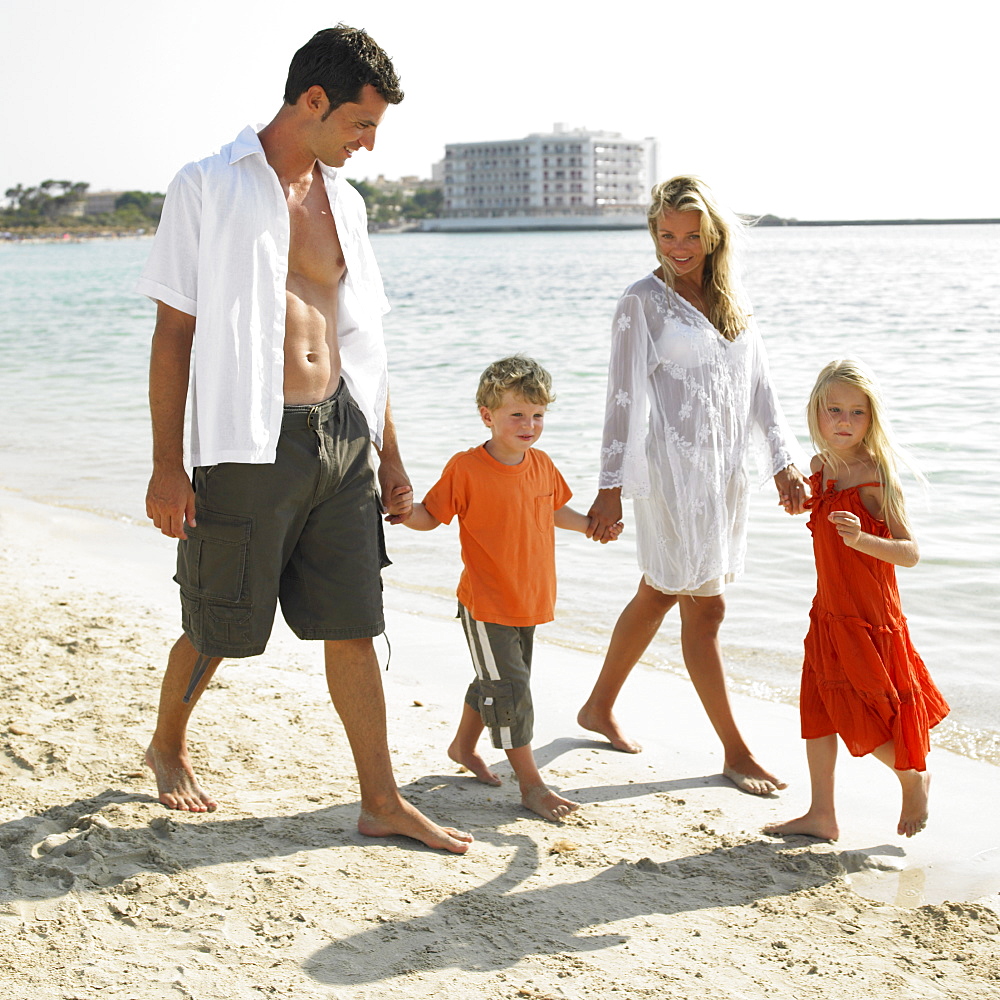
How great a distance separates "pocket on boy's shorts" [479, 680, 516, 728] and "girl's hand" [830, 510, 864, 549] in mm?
1080

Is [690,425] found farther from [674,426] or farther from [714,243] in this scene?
[714,243]

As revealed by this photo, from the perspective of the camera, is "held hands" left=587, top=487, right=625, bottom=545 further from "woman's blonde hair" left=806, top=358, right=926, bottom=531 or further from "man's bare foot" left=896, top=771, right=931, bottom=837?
"man's bare foot" left=896, top=771, right=931, bottom=837

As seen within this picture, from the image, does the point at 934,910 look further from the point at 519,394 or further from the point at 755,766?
the point at 519,394

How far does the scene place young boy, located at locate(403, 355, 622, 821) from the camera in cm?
345

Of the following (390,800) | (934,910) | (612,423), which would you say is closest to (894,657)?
(934,910)

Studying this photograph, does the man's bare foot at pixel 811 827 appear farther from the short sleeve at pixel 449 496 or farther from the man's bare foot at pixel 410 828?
the short sleeve at pixel 449 496

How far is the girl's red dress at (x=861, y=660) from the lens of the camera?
316cm

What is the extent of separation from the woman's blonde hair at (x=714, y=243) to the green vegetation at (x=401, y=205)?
13186 centimetres

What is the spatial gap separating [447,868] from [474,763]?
697mm

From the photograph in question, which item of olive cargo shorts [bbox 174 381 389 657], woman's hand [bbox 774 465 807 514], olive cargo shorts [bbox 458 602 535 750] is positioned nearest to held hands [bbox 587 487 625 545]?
olive cargo shorts [bbox 458 602 535 750]

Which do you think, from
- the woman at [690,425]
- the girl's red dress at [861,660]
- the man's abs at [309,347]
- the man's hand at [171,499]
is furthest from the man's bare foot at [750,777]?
the man's hand at [171,499]

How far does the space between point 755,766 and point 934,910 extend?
960mm

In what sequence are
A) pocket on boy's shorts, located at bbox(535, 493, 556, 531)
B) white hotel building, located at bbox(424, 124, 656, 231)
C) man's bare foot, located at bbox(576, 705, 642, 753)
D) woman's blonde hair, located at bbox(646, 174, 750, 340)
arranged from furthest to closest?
white hotel building, located at bbox(424, 124, 656, 231) < man's bare foot, located at bbox(576, 705, 642, 753) < woman's blonde hair, located at bbox(646, 174, 750, 340) < pocket on boy's shorts, located at bbox(535, 493, 556, 531)

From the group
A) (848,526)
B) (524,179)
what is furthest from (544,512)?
(524,179)
